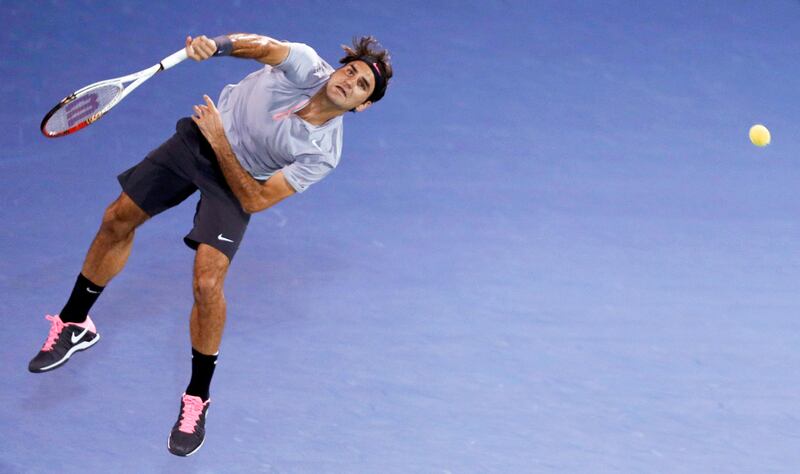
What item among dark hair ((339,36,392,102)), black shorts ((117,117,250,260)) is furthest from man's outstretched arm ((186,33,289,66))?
black shorts ((117,117,250,260))

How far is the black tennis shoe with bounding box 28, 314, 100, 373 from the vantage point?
560cm

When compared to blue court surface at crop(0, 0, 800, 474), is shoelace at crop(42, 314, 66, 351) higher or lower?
higher

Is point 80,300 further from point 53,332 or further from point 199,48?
point 199,48

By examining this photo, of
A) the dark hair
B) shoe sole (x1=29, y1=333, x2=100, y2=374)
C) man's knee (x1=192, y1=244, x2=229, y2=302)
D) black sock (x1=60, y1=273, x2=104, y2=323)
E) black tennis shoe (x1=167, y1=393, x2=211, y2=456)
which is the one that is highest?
the dark hair

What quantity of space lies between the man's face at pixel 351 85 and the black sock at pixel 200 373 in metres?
1.20

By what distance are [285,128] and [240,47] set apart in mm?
552

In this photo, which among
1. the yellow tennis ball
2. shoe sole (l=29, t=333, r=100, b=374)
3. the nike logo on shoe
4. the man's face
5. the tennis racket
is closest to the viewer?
the tennis racket

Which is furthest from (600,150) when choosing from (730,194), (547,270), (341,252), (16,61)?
(16,61)

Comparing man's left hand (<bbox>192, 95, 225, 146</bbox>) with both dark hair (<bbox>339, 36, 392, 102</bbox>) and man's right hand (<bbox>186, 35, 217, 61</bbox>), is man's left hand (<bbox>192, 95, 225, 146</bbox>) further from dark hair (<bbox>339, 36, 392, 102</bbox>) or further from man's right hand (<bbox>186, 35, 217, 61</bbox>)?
man's right hand (<bbox>186, 35, 217, 61</bbox>)

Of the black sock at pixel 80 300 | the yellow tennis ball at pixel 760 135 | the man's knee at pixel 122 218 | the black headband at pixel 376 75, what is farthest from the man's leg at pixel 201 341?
the yellow tennis ball at pixel 760 135

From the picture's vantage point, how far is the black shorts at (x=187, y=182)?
5367 mm

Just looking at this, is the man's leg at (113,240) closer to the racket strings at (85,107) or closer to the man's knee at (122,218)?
the man's knee at (122,218)

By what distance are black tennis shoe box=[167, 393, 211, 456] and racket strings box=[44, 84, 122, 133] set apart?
4.03 ft

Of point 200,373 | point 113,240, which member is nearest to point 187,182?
point 113,240
